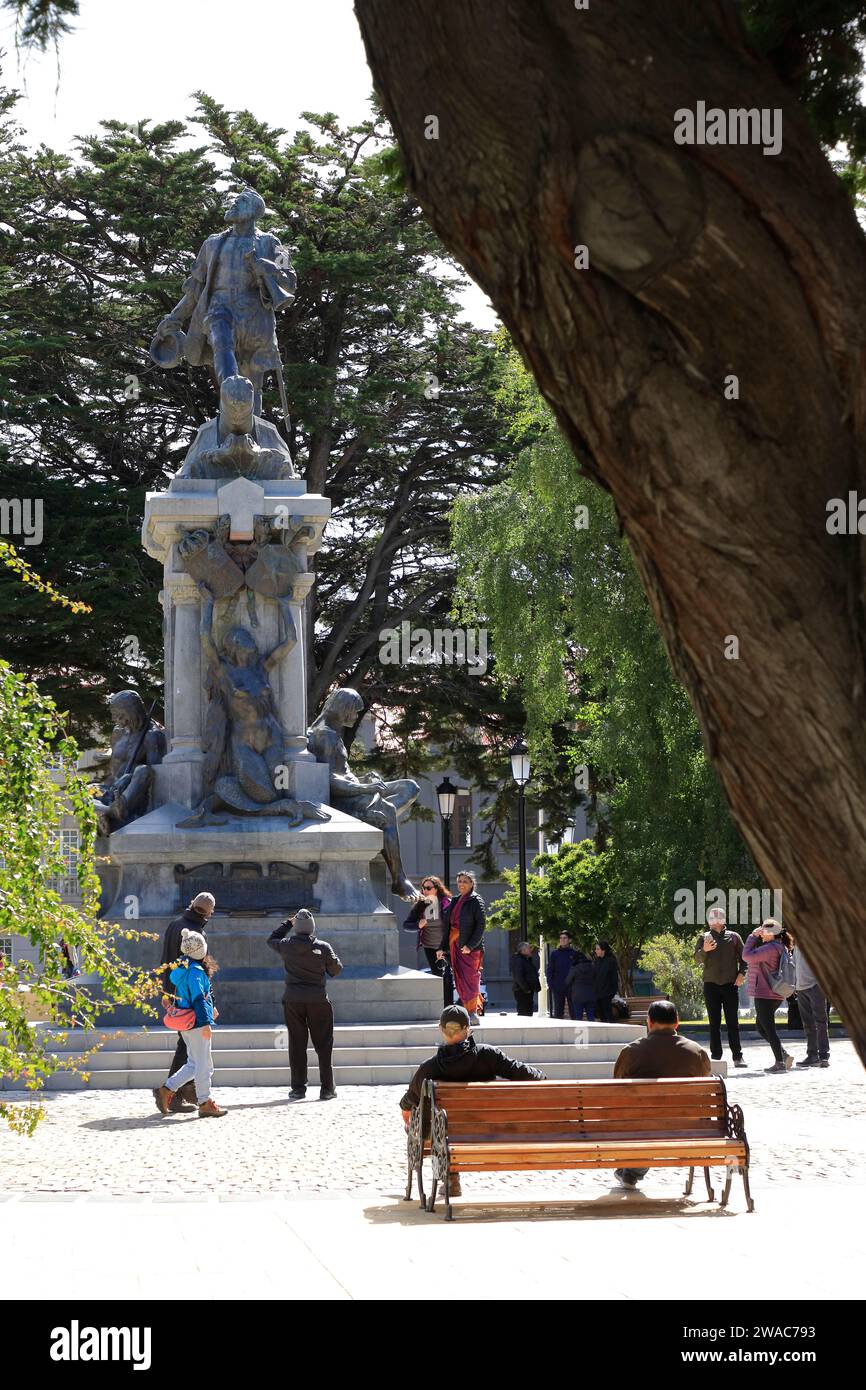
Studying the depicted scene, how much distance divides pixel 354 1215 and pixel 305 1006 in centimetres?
628

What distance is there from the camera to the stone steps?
679 inches

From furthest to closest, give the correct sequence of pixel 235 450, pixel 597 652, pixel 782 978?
pixel 597 652
pixel 235 450
pixel 782 978

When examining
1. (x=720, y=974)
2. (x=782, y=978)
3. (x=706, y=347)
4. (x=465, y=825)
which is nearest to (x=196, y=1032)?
(x=720, y=974)

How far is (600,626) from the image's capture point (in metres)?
29.8

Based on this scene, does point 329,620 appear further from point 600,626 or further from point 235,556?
point 235,556

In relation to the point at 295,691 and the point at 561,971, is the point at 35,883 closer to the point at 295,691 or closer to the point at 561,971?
the point at 295,691

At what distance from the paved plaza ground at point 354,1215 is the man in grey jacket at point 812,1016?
492 centimetres

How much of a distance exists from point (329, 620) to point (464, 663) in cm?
262

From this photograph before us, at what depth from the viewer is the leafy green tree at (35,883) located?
7.84m

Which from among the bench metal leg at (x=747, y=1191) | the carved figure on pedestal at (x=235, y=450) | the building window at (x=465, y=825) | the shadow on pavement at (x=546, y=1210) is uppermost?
the carved figure on pedestal at (x=235, y=450)

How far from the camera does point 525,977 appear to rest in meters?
28.8

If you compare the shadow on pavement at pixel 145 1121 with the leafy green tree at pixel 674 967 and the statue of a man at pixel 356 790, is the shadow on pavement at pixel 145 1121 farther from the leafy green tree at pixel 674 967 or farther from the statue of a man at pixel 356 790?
the leafy green tree at pixel 674 967

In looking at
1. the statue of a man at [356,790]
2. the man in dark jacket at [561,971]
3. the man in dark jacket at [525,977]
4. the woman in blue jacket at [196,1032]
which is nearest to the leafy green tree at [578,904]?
the man in dark jacket at [525,977]
